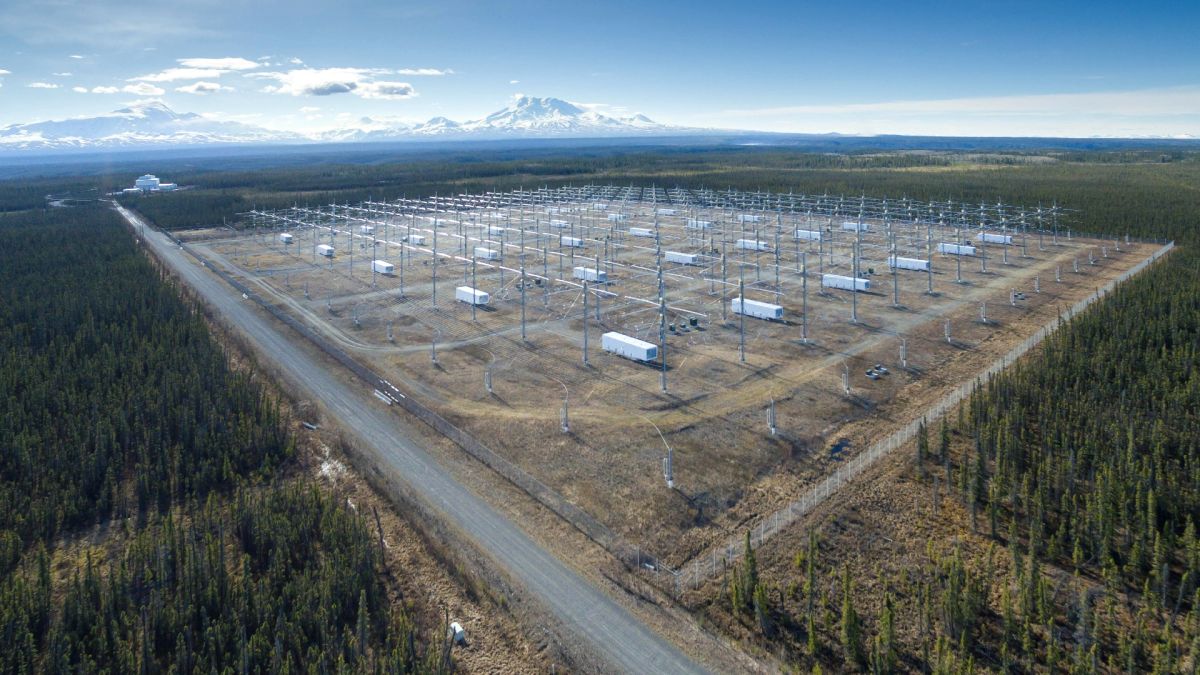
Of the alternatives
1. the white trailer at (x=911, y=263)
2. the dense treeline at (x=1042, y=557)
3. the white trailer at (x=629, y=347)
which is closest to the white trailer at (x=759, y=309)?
the white trailer at (x=629, y=347)

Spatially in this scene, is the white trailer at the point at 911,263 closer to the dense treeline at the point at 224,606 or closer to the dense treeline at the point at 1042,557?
the dense treeline at the point at 1042,557

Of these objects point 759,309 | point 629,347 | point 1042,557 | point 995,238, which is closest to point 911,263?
point 995,238

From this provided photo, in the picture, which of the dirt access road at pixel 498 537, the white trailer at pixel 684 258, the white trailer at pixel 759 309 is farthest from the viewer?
the white trailer at pixel 684 258

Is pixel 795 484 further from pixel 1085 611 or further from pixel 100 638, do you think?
pixel 100 638

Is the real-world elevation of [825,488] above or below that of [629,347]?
below

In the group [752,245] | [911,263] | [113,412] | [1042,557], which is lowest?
[1042,557]

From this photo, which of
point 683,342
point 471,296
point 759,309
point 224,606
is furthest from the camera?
point 471,296

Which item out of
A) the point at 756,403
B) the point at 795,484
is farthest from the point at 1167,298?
the point at 795,484

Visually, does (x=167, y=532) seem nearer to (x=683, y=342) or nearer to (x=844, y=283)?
(x=683, y=342)
